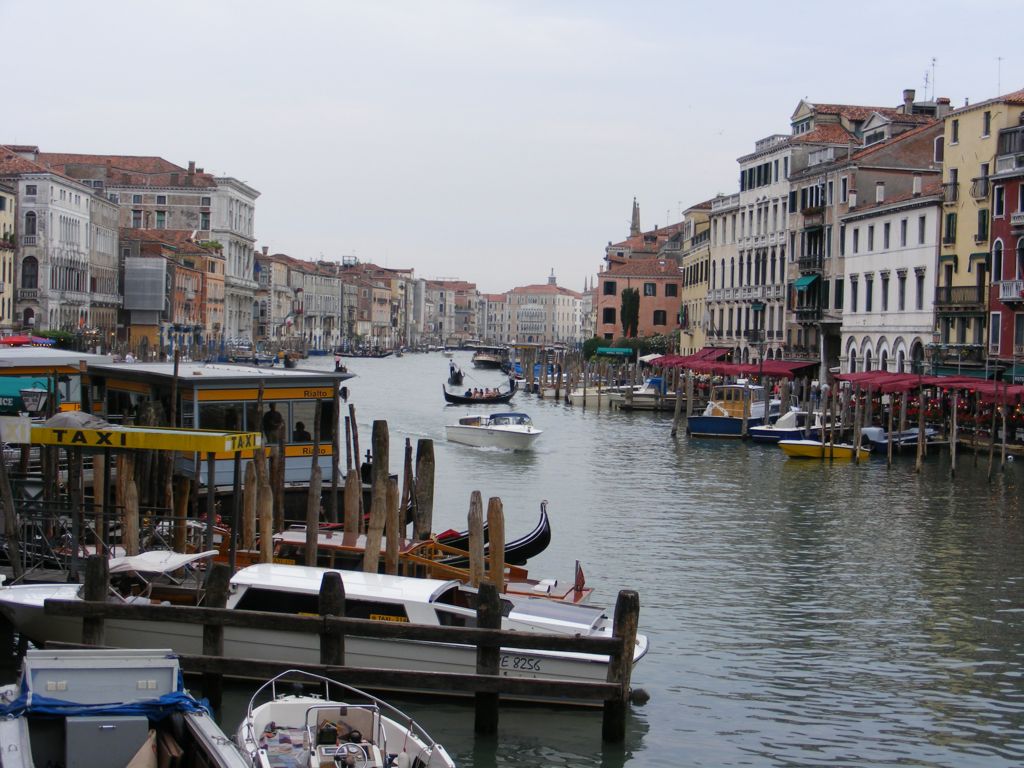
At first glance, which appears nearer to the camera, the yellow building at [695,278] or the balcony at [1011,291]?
the balcony at [1011,291]

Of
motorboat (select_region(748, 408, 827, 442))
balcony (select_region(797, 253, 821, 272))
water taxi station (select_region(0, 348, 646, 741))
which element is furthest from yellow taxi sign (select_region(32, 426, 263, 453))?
balcony (select_region(797, 253, 821, 272))

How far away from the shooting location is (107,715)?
8.48 m

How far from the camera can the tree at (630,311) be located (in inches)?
3208

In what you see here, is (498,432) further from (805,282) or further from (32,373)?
(805,282)

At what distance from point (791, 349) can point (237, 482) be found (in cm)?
4186

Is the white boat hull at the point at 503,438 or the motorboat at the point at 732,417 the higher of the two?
the motorboat at the point at 732,417

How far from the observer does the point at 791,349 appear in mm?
53188

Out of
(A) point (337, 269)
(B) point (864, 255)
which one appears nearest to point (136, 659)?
(B) point (864, 255)

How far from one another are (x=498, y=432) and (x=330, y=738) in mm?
27759

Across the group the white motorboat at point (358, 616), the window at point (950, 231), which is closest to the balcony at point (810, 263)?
the window at point (950, 231)

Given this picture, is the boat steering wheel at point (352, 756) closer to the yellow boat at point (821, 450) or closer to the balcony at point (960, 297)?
the yellow boat at point (821, 450)

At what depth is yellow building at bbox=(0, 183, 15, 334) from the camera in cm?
5806

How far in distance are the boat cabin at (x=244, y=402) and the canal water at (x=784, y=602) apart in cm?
344

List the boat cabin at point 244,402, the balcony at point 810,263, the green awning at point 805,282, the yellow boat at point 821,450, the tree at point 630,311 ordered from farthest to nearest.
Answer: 1. the tree at point 630,311
2. the balcony at point 810,263
3. the green awning at point 805,282
4. the yellow boat at point 821,450
5. the boat cabin at point 244,402
